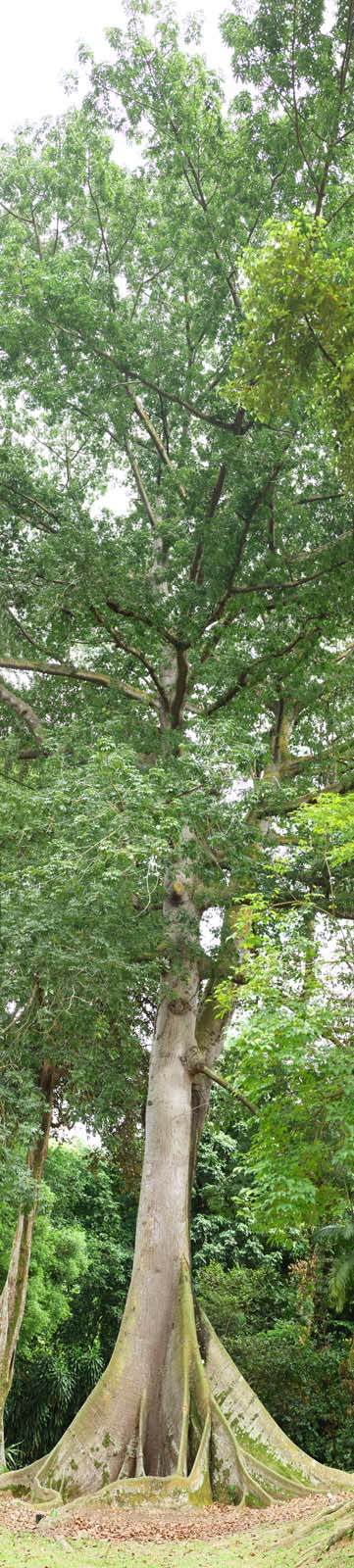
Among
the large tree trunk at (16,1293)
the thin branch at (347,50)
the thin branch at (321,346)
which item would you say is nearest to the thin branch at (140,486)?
the thin branch at (347,50)

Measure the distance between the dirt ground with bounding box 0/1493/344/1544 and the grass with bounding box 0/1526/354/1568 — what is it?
0.56 feet

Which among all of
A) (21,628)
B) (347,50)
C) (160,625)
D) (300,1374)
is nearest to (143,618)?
(160,625)

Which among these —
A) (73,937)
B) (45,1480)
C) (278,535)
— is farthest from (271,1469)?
(278,535)

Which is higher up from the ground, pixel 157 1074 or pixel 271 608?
pixel 271 608

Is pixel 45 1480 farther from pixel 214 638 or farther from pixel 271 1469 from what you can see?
pixel 214 638

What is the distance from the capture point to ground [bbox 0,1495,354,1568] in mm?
5992

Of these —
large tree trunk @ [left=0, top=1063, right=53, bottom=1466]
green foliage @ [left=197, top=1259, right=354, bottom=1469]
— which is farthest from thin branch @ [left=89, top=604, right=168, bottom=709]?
green foliage @ [left=197, top=1259, right=354, bottom=1469]

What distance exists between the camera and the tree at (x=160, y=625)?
8.46 m

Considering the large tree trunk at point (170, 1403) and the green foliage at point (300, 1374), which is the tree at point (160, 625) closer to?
the large tree trunk at point (170, 1403)

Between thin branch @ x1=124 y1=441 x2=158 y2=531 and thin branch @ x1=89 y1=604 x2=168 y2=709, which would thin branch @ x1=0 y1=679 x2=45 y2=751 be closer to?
thin branch @ x1=89 y1=604 x2=168 y2=709

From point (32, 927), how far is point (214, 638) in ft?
13.2

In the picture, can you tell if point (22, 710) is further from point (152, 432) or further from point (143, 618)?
point (152, 432)

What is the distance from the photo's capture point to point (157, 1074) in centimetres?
1069

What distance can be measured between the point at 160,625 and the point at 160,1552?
748cm
